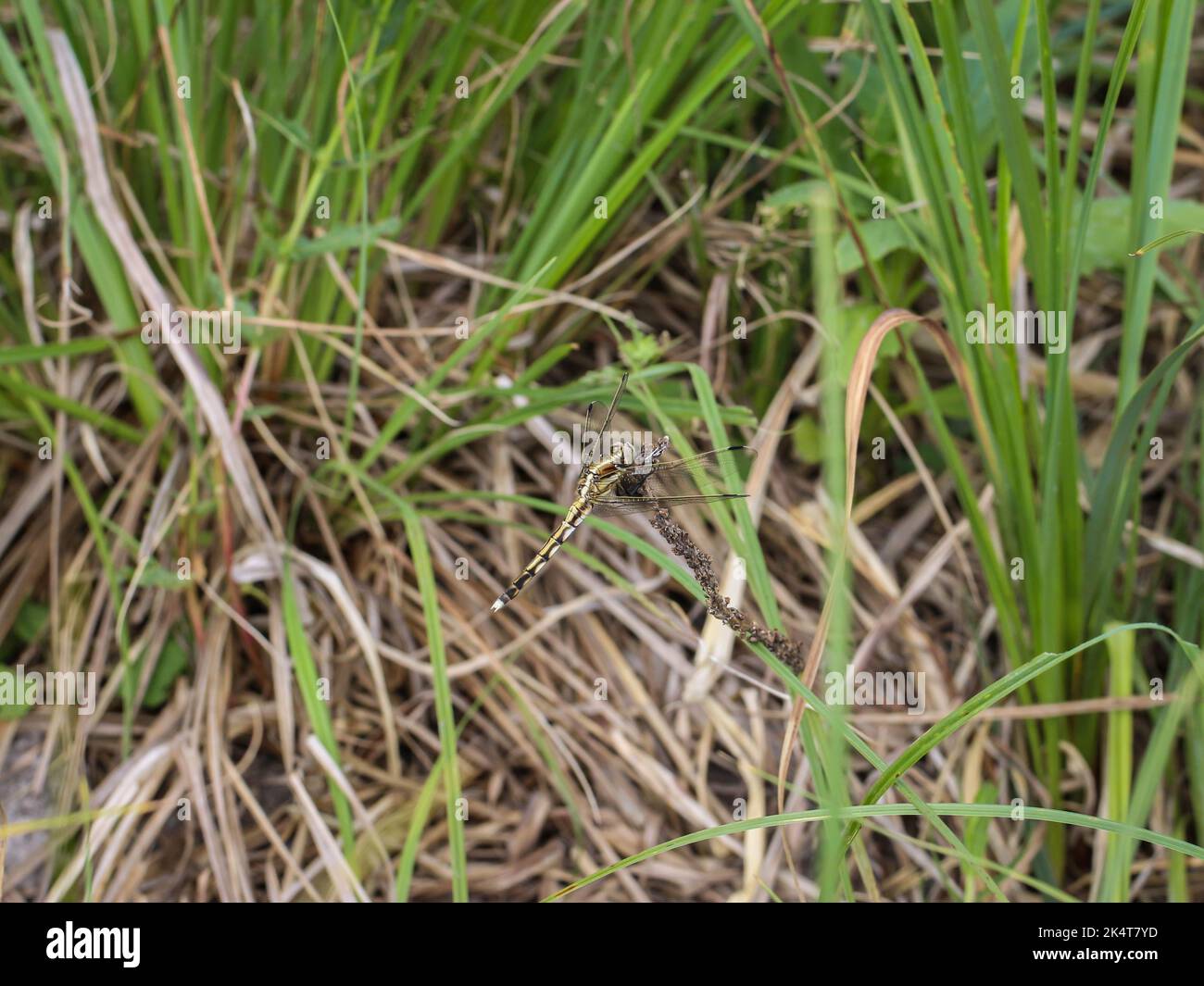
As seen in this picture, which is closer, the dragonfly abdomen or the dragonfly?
the dragonfly

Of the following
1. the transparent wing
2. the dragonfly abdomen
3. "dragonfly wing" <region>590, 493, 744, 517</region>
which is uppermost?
the transparent wing

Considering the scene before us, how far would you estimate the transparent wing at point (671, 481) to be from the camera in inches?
62.1

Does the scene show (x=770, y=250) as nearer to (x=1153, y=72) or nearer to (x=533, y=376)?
(x=533, y=376)

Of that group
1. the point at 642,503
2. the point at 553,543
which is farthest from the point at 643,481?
the point at 553,543

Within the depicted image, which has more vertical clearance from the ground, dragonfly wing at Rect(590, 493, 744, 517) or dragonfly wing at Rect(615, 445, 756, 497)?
dragonfly wing at Rect(615, 445, 756, 497)

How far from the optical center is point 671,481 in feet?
5.24

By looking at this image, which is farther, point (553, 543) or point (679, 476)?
point (553, 543)

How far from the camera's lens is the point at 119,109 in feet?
7.21

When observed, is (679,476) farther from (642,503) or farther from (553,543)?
(553,543)

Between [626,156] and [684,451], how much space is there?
2.77 feet

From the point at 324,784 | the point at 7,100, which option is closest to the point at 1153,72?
the point at 324,784

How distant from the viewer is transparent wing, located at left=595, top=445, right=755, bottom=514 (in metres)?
1.58

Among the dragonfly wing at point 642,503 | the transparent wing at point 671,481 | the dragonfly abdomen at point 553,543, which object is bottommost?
the dragonfly abdomen at point 553,543

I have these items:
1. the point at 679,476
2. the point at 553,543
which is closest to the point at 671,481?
the point at 679,476
